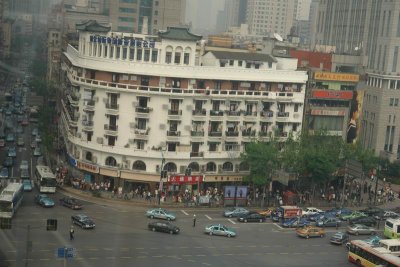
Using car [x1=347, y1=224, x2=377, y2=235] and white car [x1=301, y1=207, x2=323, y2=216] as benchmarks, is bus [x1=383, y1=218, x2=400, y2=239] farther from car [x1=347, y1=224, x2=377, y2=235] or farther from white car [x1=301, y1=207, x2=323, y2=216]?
white car [x1=301, y1=207, x2=323, y2=216]

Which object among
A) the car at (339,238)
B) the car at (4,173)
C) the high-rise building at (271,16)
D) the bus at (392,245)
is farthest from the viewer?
the high-rise building at (271,16)

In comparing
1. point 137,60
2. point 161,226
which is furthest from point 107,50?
point 161,226

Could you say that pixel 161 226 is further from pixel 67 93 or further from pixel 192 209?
pixel 67 93

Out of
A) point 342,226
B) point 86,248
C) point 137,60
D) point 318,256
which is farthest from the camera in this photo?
point 137,60

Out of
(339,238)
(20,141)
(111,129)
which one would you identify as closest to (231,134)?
(111,129)

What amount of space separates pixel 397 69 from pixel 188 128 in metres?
14.4

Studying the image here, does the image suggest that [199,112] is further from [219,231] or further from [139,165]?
[219,231]

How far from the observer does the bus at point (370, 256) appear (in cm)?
1703

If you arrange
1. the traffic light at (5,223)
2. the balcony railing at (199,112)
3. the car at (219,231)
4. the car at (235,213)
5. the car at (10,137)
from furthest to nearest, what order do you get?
1. the car at (10,137)
2. the balcony railing at (199,112)
3. the car at (235,213)
4. the car at (219,231)
5. the traffic light at (5,223)

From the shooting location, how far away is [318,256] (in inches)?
730

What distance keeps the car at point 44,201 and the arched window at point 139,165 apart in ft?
13.0

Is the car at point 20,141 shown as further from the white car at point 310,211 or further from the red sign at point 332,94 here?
the white car at point 310,211

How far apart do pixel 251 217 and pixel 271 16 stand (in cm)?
4176

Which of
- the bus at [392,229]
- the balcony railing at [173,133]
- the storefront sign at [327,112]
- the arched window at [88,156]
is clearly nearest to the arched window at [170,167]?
the balcony railing at [173,133]
